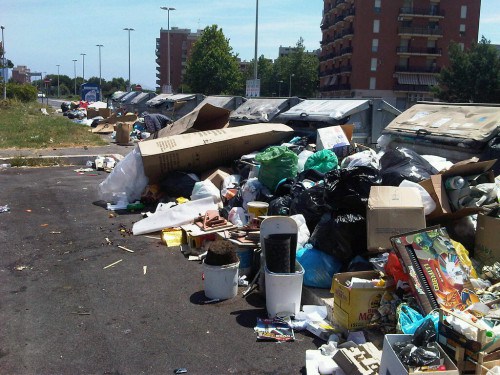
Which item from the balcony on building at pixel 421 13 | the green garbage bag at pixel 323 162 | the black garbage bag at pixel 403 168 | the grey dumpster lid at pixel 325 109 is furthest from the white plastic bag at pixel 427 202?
the balcony on building at pixel 421 13

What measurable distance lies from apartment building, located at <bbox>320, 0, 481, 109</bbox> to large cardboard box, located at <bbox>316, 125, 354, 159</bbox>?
4742cm

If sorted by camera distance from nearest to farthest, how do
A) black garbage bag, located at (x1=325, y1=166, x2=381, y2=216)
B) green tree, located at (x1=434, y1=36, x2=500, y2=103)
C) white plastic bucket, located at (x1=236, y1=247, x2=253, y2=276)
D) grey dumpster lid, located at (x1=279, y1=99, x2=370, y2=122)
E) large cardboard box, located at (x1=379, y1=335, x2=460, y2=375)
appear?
large cardboard box, located at (x1=379, y1=335, x2=460, y2=375) → black garbage bag, located at (x1=325, y1=166, x2=381, y2=216) → white plastic bucket, located at (x1=236, y1=247, x2=253, y2=276) → grey dumpster lid, located at (x1=279, y1=99, x2=370, y2=122) → green tree, located at (x1=434, y1=36, x2=500, y2=103)

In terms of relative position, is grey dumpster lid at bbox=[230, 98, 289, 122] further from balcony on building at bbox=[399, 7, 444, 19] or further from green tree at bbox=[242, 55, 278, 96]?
green tree at bbox=[242, 55, 278, 96]

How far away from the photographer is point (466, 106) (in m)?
6.63

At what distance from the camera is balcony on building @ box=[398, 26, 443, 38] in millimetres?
52750

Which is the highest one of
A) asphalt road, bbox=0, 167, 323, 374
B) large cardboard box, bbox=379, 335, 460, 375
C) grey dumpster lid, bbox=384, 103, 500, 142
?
grey dumpster lid, bbox=384, 103, 500, 142

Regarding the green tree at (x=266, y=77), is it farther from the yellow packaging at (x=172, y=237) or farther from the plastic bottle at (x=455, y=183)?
the plastic bottle at (x=455, y=183)

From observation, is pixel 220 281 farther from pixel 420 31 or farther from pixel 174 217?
pixel 420 31

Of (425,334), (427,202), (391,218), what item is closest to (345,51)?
(427,202)

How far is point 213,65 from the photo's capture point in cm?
4641

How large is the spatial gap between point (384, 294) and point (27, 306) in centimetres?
293

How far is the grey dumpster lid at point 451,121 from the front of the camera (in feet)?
18.6

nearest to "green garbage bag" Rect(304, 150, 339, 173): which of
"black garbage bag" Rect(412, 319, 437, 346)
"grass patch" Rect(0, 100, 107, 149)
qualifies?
"black garbage bag" Rect(412, 319, 437, 346)

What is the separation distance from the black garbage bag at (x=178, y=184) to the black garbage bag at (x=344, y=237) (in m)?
3.53
